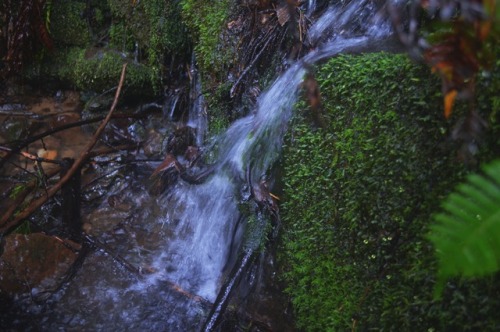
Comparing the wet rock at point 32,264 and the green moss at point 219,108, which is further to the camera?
the green moss at point 219,108

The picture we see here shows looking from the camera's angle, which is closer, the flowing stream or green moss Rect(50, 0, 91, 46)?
the flowing stream

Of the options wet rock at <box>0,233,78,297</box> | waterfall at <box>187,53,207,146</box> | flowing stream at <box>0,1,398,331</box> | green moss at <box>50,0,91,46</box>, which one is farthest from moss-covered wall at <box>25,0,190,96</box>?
wet rock at <box>0,233,78,297</box>

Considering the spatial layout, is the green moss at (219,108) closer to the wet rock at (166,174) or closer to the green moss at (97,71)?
the wet rock at (166,174)

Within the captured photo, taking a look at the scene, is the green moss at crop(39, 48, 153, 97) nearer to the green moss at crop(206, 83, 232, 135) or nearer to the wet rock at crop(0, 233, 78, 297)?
the green moss at crop(206, 83, 232, 135)

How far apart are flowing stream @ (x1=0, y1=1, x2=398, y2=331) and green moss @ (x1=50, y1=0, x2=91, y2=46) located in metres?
2.29

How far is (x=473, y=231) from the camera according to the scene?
1.03 meters

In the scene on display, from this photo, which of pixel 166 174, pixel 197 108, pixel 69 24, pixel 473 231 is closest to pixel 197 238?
pixel 166 174

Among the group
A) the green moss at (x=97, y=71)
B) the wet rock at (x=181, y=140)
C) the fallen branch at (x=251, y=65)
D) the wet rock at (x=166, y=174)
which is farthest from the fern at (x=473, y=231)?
the green moss at (x=97, y=71)

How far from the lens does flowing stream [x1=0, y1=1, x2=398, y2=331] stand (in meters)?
2.38

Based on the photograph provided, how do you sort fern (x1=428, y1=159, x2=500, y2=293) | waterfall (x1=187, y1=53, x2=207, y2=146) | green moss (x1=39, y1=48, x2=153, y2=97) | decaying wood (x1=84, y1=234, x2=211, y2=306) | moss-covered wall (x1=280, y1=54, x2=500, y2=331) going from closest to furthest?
fern (x1=428, y1=159, x2=500, y2=293) < moss-covered wall (x1=280, y1=54, x2=500, y2=331) < decaying wood (x1=84, y1=234, x2=211, y2=306) < waterfall (x1=187, y1=53, x2=207, y2=146) < green moss (x1=39, y1=48, x2=153, y2=97)

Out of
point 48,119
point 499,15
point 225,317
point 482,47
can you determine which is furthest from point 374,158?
point 48,119

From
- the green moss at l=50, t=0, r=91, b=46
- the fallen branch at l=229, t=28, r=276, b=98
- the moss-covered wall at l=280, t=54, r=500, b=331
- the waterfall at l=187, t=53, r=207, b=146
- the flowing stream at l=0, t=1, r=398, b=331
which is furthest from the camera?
the green moss at l=50, t=0, r=91, b=46

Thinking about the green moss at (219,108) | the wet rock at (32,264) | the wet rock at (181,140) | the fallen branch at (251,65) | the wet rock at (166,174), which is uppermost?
the fallen branch at (251,65)

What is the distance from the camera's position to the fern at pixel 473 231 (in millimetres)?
999
